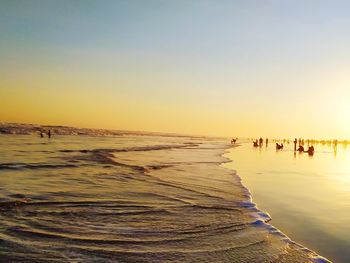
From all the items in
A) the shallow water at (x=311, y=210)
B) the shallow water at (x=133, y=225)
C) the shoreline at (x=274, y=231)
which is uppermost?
the shallow water at (x=133, y=225)

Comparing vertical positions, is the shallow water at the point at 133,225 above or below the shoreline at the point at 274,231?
above

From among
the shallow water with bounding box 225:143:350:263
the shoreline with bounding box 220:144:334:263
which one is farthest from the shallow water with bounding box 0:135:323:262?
the shallow water with bounding box 225:143:350:263

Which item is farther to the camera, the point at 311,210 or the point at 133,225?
the point at 311,210

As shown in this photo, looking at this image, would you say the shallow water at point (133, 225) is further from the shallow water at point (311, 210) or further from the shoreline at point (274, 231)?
the shallow water at point (311, 210)

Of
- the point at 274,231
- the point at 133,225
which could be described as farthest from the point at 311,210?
the point at 133,225

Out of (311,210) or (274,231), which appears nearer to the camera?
(274,231)

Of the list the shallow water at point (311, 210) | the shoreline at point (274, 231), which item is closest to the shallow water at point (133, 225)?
the shoreline at point (274, 231)

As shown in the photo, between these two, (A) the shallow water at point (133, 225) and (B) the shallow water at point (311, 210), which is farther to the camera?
(B) the shallow water at point (311, 210)

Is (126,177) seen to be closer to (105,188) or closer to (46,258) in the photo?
(105,188)

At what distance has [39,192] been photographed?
11.6 meters

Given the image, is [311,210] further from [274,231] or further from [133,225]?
[133,225]

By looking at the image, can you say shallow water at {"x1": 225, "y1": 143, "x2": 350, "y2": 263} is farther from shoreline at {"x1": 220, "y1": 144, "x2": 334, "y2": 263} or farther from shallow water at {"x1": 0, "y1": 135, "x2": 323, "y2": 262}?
shallow water at {"x1": 0, "y1": 135, "x2": 323, "y2": 262}

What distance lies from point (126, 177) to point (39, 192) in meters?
5.19

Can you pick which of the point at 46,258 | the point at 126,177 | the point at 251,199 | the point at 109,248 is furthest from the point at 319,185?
the point at 46,258
